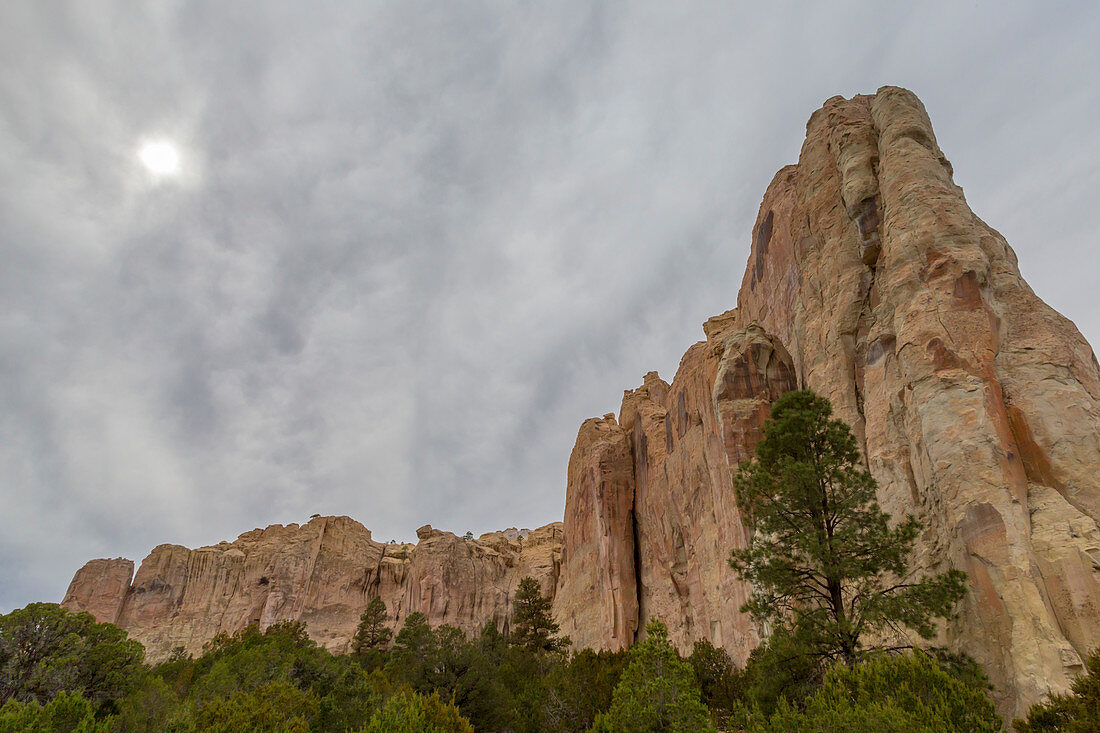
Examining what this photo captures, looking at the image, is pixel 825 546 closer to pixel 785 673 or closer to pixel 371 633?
pixel 785 673

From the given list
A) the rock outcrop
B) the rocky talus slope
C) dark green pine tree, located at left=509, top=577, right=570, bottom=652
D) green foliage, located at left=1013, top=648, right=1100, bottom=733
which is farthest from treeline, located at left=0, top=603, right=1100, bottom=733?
the rock outcrop

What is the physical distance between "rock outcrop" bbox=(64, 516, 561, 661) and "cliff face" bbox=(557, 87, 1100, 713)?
40598 mm

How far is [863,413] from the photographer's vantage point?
79.0 ft

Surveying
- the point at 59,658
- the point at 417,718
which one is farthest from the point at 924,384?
the point at 59,658

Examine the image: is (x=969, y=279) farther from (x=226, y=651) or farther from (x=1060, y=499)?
(x=226, y=651)

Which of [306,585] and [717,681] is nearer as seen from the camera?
[717,681]

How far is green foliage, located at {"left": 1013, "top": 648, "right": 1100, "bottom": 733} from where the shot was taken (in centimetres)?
906

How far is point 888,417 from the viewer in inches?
852

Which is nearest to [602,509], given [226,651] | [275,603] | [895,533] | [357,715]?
[226,651]

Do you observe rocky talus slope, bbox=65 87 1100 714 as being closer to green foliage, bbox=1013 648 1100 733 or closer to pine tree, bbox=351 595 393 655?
green foliage, bbox=1013 648 1100 733

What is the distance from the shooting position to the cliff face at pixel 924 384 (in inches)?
592

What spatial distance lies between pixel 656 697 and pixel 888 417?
49.9 ft

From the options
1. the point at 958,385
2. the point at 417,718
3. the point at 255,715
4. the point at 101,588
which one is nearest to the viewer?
the point at 417,718

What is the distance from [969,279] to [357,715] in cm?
2641
